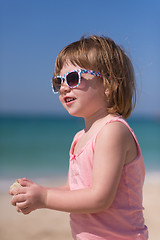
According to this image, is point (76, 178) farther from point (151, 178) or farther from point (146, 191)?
point (151, 178)

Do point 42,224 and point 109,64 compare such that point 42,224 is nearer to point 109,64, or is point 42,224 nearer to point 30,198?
point 30,198

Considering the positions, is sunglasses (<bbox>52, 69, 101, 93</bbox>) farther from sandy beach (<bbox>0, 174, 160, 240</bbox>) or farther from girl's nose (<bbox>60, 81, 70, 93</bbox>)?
sandy beach (<bbox>0, 174, 160, 240</bbox>)

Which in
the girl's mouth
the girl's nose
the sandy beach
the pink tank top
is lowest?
the sandy beach

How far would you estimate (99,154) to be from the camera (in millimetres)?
1583

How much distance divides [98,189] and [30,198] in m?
0.32

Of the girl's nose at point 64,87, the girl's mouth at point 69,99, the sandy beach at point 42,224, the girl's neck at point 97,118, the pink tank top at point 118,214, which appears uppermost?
the girl's nose at point 64,87

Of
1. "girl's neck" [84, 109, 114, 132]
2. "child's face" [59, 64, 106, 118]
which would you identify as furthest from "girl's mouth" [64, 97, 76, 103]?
"girl's neck" [84, 109, 114, 132]

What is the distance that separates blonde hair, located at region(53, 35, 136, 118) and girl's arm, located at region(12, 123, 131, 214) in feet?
0.85

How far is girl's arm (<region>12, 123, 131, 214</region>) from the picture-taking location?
5.09 feet

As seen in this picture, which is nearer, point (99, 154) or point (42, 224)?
point (99, 154)

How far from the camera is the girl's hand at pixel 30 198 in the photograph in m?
1.58

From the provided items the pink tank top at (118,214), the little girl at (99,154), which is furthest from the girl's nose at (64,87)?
the pink tank top at (118,214)

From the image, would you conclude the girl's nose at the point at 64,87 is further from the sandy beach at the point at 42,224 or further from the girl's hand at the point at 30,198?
the sandy beach at the point at 42,224

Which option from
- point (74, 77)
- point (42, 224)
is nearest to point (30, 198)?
point (74, 77)
